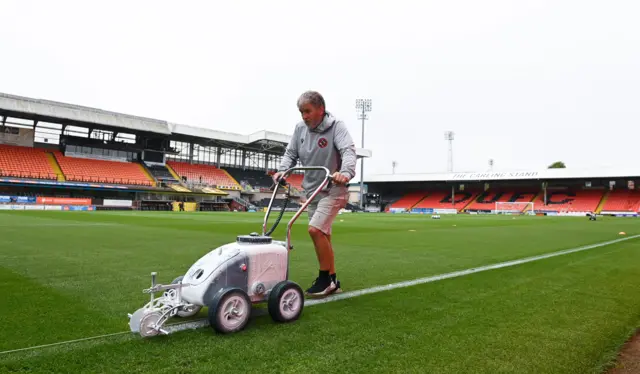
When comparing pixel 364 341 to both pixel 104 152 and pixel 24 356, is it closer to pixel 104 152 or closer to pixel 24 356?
pixel 24 356

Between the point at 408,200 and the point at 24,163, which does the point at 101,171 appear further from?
the point at 408,200

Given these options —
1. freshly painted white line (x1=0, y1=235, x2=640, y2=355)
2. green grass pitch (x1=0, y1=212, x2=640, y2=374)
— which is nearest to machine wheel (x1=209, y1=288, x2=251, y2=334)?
green grass pitch (x1=0, y1=212, x2=640, y2=374)

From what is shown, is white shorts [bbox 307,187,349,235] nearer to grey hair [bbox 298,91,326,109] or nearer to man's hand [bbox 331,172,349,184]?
man's hand [bbox 331,172,349,184]

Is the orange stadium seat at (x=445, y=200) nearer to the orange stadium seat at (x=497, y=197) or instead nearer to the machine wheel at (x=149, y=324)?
the orange stadium seat at (x=497, y=197)

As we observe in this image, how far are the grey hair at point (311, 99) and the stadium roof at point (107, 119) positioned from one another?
Result: 1648 inches

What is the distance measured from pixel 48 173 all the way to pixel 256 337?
44053mm

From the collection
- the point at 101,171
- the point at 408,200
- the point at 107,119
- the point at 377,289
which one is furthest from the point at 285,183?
the point at 408,200

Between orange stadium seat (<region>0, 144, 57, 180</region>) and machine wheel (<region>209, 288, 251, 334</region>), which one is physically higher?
orange stadium seat (<region>0, 144, 57, 180</region>)

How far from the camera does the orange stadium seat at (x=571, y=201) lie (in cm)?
5225

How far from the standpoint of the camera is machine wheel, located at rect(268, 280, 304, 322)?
2.96m

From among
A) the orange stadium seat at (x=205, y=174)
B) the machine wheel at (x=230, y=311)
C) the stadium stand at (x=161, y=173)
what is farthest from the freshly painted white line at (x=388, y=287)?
the orange stadium seat at (x=205, y=174)

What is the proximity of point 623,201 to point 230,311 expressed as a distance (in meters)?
61.5

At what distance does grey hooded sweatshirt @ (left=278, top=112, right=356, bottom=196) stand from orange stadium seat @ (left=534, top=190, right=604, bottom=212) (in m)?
55.7

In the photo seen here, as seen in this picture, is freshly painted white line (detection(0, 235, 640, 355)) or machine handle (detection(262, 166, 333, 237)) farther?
machine handle (detection(262, 166, 333, 237))
